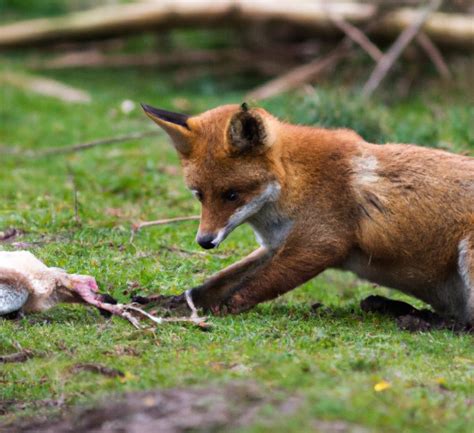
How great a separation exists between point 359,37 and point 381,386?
40.8 ft

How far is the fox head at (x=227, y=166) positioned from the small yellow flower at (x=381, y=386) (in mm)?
2199

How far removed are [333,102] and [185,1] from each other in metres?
7.12

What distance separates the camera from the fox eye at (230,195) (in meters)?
7.65

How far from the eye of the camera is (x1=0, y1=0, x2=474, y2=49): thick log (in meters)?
17.5

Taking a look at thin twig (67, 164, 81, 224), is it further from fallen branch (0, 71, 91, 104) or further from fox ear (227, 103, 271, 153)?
fallen branch (0, 71, 91, 104)

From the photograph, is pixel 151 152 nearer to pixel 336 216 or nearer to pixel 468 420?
pixel 336 216

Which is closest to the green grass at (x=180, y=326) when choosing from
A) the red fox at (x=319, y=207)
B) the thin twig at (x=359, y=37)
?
the red fox at (x=319, y=207)

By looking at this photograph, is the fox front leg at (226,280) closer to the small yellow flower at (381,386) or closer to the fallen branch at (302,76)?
the small yellow flower at (381,386)

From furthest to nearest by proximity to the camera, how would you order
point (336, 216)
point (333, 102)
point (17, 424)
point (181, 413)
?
point (333, 102)
point (336, 216)
point (17, 424)
point (181, 413)

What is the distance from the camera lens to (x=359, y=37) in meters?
17.2

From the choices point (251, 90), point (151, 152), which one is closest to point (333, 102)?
point (151, 152)

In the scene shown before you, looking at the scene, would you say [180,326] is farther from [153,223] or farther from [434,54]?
[434,54]

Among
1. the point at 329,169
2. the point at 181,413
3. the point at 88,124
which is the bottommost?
the point at 88,124

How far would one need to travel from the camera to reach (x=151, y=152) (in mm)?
14094
